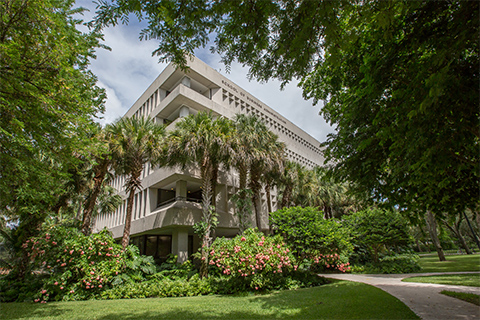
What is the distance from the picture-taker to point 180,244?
1831 cm

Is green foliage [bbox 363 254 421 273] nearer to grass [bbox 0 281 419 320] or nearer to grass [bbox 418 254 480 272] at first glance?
grass [bbox 418 254 480 272]

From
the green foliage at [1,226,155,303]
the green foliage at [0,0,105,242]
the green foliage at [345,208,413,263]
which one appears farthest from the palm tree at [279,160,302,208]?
the green foliage at [0,0,105,242]

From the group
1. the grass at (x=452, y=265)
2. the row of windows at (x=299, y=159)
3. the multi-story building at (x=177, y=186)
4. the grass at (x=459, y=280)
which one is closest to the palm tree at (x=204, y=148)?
the multi-story building at (x=177, y=186)

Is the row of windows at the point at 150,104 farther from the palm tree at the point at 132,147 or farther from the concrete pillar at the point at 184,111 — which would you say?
the palm tree at the point at 132,147

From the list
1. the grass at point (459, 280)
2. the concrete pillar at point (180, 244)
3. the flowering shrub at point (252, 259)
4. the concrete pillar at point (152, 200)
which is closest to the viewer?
the grass at point (459, 280)

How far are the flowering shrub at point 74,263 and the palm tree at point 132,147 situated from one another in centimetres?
278

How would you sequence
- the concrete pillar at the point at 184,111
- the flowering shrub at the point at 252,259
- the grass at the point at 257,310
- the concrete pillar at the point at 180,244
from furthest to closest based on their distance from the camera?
the concrete pillar at the point at 184,111
the concrete pillar at the point at 180,244
the flowering shrub at the point at 252,259
the grass at the point at 257,310

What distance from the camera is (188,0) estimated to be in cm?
354

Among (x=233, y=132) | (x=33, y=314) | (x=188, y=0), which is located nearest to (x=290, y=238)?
(x=233, y=132)

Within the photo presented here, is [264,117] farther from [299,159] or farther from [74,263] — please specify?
[74,263]

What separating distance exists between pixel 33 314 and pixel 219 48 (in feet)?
32.7

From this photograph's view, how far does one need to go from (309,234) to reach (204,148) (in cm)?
824

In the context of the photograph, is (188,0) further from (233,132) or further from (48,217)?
(48,217)

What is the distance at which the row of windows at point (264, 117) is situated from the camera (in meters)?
27.3
